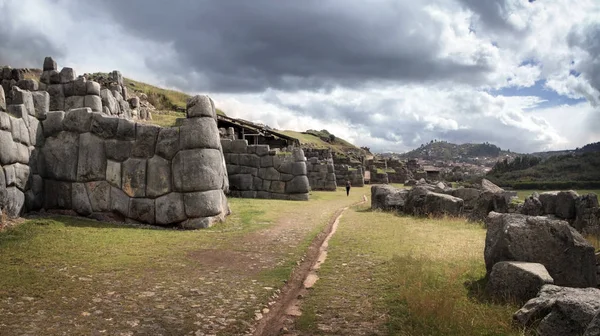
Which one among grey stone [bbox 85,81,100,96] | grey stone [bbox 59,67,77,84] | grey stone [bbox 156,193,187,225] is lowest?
grey stone [bbox 156,193,187,225]

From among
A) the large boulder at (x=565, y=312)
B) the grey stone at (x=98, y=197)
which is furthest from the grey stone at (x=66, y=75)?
the large boulder at (x=565, y=312)

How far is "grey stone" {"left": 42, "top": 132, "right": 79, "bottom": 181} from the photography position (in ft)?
42.4

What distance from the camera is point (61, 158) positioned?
12969mm

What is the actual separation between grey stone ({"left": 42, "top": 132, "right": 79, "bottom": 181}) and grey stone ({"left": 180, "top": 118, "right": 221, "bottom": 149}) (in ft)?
10.8

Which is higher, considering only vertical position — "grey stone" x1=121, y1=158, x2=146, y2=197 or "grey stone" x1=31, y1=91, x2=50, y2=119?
"grey stone" x1=31, y1=91, x2=50, y2=119

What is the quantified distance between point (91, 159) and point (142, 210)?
2223 mm

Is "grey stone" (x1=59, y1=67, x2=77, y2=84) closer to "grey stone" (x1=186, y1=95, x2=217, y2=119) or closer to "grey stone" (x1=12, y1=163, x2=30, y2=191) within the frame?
"grey stone" (x1=12, y1=163, x2=30, y2=191)

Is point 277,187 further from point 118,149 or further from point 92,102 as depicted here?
point 118,149

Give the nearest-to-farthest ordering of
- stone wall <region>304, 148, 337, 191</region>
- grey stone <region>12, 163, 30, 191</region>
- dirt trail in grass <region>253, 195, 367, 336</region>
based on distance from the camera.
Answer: dirt trail in grass <region>253, 195, 367, 336</region> → grey stone <region>12, 163, 30, 191</region> → stone wall <region>304, 148, 337, 191</region>

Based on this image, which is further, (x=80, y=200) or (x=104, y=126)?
(x=104, y=126)

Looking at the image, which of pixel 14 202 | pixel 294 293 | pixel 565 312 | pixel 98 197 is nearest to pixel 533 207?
pixel 294 293

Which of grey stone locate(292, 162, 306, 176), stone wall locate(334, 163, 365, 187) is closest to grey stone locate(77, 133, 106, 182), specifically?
grey stone locate(292, 162, 306, 176)

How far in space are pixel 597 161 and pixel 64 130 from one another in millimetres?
48132

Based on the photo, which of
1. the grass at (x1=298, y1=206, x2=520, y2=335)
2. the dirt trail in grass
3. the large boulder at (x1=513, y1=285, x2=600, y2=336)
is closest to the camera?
the large boulder at (x1=513, y1=285, x2=600, y2=336)
